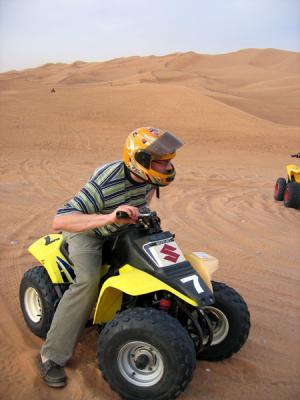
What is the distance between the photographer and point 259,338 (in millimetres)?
4594

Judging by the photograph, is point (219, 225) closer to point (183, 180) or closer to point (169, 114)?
point (183, 180)

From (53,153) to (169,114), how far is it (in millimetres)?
9404

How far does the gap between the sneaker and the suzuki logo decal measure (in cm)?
121

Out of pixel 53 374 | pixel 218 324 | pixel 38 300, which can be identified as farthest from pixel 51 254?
pixel 218 324

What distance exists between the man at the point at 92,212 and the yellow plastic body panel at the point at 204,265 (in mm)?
671

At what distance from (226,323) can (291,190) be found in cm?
652

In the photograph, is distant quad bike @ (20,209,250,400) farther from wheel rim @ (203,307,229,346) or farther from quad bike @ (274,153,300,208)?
quad bike @ (274,153,300,208)

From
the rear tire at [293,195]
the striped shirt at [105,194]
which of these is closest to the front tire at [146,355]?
the striped shirt at [105,194]

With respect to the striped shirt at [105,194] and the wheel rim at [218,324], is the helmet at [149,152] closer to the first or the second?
the striped shirt at [105,194]

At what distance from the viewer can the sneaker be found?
3660 millimetres

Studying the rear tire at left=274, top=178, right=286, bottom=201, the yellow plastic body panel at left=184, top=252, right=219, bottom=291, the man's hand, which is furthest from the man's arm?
the rear tire at left=274, top=178, right=286, bottom=201

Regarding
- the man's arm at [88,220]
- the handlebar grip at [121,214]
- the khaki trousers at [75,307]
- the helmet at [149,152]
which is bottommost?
the khaki trousers at [75,307]

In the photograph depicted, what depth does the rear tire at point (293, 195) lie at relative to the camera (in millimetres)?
9883

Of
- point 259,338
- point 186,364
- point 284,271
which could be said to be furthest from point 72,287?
point 284,271
